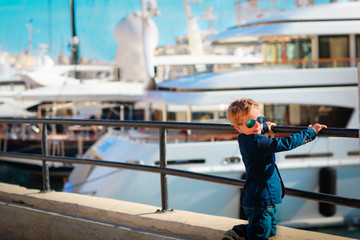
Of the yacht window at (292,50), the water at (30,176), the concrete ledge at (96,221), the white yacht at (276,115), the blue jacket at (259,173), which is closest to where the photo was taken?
the blue jacket at (259,173)

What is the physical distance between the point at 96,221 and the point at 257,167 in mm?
1807

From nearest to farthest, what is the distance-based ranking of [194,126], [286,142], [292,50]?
1. [286,142]
2. [194,126]
3. [292,50]

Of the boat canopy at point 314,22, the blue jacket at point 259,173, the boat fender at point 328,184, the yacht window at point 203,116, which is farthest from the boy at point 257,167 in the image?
the boat canopy at point 314,22

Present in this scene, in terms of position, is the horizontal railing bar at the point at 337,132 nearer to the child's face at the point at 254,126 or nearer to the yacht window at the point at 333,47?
the child's face at the point at 254,126

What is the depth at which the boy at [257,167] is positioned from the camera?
11.4ft

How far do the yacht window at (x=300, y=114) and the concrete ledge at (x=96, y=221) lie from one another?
11.9 m

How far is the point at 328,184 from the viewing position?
1480 centimetres

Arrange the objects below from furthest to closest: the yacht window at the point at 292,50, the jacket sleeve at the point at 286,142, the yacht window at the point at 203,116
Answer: the yacht window at the point at 292,50 → the yacht window at the point at 203,116 → the jacket sleeve at the point at 286,142

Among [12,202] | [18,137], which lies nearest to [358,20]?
[12,202]

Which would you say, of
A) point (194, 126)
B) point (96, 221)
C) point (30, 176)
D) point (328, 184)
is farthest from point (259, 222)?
point (30, 176)

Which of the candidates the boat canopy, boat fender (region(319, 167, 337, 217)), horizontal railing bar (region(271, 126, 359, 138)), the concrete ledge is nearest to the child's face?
horizontal railing bar (region(271, 126, 359, 138))

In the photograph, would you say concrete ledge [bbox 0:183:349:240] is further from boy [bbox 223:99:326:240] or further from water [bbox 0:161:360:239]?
water [bbox 0:161:360:239]

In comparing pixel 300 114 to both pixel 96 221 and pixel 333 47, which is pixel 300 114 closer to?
pixel 333 47

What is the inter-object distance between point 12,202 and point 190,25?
3124 centimetres
